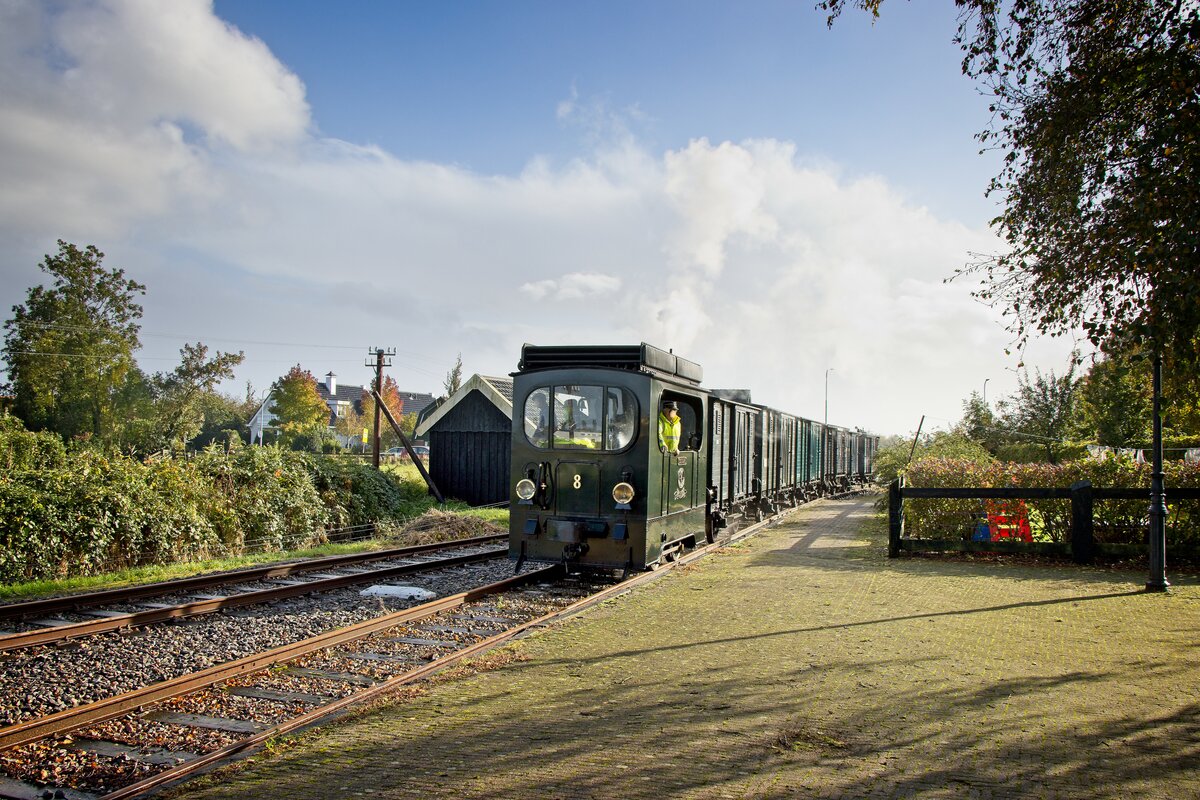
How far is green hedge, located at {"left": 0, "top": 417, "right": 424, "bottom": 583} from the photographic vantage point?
461 inches

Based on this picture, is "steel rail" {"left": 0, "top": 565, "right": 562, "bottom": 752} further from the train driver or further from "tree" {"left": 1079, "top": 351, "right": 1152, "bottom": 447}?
"tree" {"left": 1079, "top": 351, "right": 1152, "bottom": 447}

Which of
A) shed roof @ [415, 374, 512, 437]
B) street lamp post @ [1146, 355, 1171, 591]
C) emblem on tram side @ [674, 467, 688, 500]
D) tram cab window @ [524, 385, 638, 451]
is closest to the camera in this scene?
street lamp post @ [1146, 355, 1171, 591]

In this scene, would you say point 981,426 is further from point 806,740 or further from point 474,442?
point 806,740

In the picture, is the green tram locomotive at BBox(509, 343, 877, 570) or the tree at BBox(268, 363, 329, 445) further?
the tree at BBox(268, 363, 329, 445)

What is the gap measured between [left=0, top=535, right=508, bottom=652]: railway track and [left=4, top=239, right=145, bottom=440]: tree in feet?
94.8

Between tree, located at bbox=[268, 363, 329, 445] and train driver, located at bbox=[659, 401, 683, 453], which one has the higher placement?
tree, located at bbox=[268, 363, 329, 445]

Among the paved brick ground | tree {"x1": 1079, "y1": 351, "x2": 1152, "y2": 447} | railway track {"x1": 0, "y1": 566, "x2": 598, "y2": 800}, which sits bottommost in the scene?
railway track {"x1": 0, "y1": 566, "x2": 598, "y2": 800}

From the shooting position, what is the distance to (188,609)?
8.42m

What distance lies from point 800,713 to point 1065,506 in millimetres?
10033

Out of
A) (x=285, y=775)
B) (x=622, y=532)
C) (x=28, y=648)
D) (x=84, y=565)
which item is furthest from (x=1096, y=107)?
(x=84, y=565)

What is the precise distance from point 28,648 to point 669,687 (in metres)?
5.78

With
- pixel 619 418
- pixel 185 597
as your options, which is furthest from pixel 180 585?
pixel 619 418

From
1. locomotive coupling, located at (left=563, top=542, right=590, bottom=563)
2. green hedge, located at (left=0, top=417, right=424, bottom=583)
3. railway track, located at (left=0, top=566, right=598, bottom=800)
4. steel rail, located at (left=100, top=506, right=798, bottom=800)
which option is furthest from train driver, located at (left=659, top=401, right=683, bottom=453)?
green hedge, located at (left=0, top=417, right=424, bottom=583)

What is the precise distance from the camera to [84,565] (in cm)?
1229
